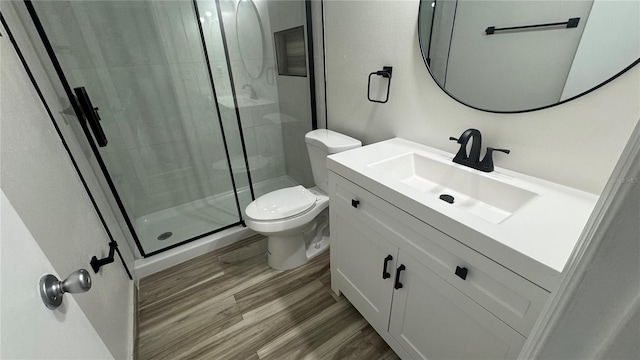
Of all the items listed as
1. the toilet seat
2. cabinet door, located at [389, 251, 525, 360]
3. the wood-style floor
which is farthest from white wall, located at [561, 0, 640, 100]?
the wood-style floor

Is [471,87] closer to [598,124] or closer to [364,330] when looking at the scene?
[598,124]

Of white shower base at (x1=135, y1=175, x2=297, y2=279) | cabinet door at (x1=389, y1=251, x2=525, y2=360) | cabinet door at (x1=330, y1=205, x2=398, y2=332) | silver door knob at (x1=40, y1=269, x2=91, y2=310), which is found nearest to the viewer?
silver door knob at (x1=40, y1=269, x2=91, y2=310)

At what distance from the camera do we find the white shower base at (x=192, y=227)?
179 centimetres

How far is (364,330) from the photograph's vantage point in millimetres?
1334

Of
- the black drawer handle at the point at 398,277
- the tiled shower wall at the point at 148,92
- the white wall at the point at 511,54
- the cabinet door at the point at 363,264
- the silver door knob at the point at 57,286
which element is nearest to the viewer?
the silver door knob at the point at 57,286

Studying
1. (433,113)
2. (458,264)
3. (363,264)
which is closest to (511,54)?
(433,113)

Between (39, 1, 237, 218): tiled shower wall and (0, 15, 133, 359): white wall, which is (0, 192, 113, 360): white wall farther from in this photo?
(39, 1, 237, 218): tiled shower wall

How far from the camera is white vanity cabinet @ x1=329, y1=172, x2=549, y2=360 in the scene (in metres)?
0.66

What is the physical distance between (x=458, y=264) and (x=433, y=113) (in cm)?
76

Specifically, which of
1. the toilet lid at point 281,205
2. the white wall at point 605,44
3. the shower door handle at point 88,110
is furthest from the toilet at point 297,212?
the white wall at point 605,44

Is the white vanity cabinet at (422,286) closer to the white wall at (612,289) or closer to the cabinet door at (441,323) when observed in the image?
the cabinet door at (441,323)

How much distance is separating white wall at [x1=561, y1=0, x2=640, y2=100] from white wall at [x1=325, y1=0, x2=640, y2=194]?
0.14ft

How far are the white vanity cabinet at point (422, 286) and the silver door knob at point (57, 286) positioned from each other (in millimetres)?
853

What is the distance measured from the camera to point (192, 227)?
2064 mm
